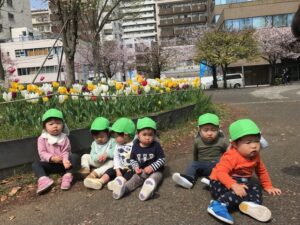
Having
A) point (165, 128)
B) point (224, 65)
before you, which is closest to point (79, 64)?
point (224, 65)

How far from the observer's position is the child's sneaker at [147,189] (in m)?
3.85

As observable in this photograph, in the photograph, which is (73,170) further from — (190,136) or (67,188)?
(190,136)

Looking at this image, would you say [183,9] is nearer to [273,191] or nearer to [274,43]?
[274,43]

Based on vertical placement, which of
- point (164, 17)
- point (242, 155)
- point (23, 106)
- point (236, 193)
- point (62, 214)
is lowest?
point (62, 214)

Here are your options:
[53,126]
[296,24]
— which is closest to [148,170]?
[53,126]

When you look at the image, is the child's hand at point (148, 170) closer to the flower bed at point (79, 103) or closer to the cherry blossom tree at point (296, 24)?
the flower bed at point (79, 103)

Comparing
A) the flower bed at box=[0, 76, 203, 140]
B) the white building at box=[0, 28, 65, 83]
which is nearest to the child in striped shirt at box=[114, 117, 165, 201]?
the flower bed at box=[0, 76, 203, 140]

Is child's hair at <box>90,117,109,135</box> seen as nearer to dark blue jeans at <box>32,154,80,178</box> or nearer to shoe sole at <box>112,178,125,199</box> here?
dark blue jeans at <box>32,154,80,178</box>

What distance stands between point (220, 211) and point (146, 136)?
1.40 metres

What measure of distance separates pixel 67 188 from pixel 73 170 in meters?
0.38

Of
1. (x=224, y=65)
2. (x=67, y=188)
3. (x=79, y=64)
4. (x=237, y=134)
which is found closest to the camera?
(x=237, y=134)

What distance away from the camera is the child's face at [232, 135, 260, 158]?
3.57 metres

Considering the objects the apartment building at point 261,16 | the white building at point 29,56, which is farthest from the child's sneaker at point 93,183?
the white building at point 29,56

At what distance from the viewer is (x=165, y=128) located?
7242 mm
